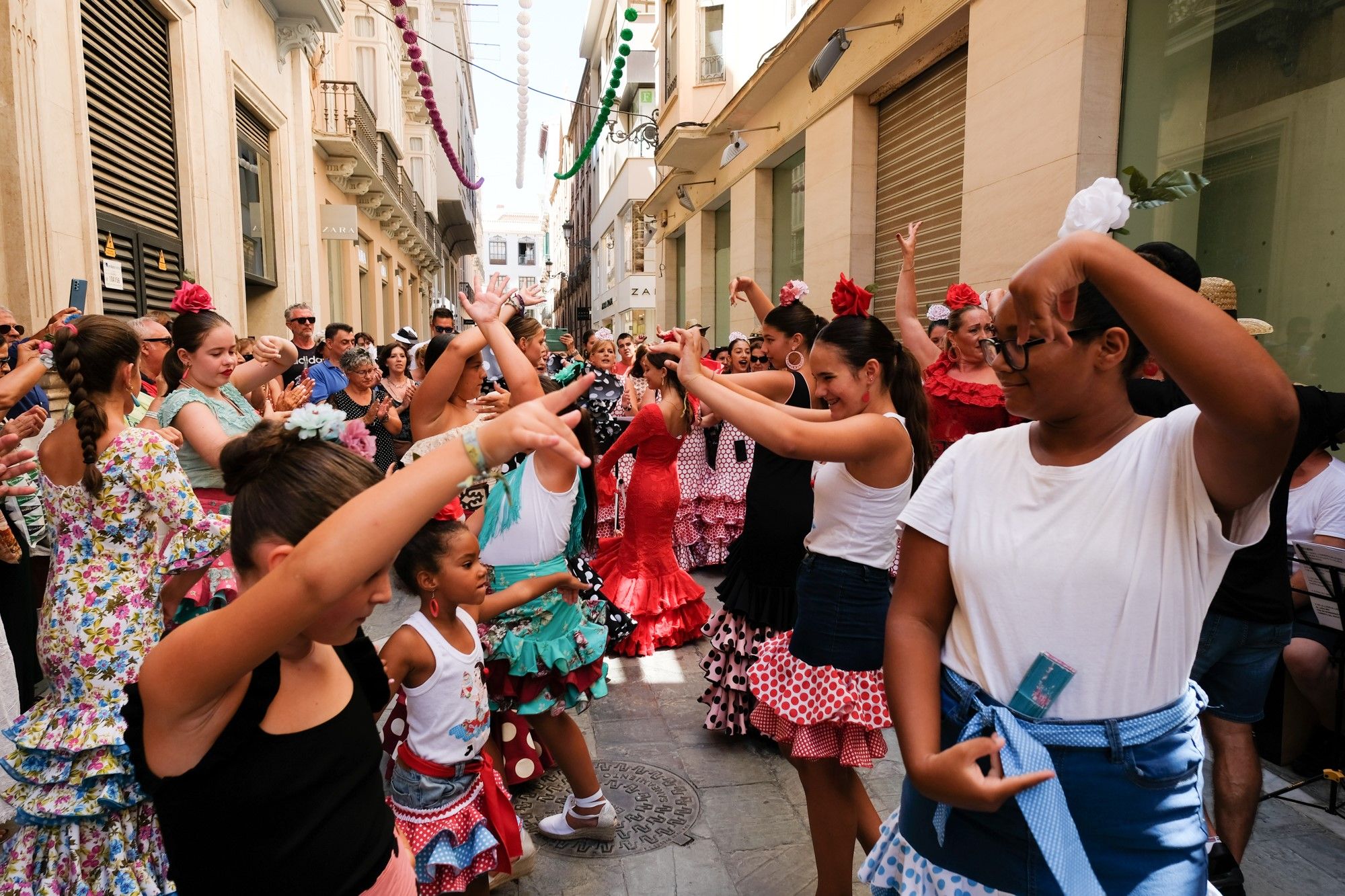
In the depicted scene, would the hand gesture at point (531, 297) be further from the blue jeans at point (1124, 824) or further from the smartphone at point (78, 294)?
the blue jeans at point (1124, 824)

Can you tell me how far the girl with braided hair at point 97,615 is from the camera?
227 cm

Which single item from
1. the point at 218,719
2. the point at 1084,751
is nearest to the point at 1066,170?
the point at 1084,751

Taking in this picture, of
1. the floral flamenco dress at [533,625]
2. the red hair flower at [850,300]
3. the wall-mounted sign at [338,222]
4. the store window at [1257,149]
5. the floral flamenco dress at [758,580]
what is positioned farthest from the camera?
the wall-mounted sign at [338,222]

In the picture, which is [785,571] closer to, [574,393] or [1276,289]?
[574,393]

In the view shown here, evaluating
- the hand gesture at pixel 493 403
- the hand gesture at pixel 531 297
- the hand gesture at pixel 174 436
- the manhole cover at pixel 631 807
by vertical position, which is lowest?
the manhole cover at pixel 631 807

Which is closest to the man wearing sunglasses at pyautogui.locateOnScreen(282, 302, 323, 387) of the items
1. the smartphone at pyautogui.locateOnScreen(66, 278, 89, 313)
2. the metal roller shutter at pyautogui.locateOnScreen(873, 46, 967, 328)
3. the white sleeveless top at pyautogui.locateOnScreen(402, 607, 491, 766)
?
the smartphone at pyautogui.locateOnScreen(66, 278, 89, 313)

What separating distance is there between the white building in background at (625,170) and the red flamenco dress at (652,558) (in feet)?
57.7

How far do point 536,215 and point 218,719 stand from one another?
12550 cm

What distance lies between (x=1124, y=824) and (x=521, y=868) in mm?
2235

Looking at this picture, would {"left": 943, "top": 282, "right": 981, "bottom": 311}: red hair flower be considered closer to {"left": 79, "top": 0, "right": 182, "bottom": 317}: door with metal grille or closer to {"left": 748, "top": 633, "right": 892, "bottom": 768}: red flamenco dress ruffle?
{"left": 748, "top": 633, "right": 892, "bottom": 768}: red flamenco dress ruffle

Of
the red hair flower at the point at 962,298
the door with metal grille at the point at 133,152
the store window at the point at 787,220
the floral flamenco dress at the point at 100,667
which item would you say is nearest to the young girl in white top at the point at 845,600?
the floral flamenco dress at the point at 100,667

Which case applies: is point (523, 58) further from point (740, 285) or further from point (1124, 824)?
point (1124, 824)

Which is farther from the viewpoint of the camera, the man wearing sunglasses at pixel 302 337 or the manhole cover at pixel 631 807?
the man wearing sunglasses at pixel 302 337

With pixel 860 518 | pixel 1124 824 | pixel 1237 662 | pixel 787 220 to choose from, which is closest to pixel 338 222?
pixel 787 220
